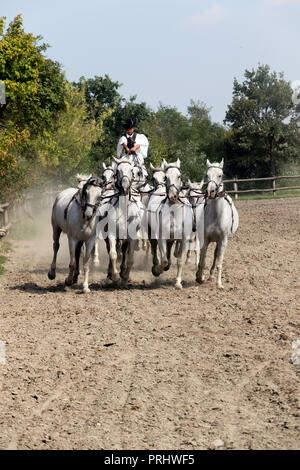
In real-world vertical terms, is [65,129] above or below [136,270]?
above

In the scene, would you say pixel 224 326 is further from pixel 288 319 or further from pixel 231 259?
pixel 231 259

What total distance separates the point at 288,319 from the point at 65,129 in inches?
1197

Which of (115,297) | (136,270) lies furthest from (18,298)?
(136,270)

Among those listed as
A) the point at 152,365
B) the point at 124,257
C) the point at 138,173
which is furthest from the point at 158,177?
the point at 152,365

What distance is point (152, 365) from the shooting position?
7.31 meters

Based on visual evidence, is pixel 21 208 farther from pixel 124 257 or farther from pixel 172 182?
pixel 172 182

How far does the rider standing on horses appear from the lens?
14.5m

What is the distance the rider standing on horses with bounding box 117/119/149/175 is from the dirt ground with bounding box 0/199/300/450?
107 inches

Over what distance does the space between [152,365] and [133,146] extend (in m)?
8.03

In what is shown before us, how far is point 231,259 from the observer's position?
51.9 feet

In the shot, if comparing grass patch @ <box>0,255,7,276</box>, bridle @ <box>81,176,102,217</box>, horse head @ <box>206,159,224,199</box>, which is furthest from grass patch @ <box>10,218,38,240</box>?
Result: horse head @ <box>206,159,224,199</box>

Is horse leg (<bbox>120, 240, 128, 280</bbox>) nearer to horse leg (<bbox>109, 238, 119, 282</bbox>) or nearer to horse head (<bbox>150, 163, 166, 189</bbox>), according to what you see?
horse leg (<bbox>109, 238, 119, 282</bbox>)

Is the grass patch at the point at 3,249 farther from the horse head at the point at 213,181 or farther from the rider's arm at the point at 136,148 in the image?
the horse head at the point at 213,181
